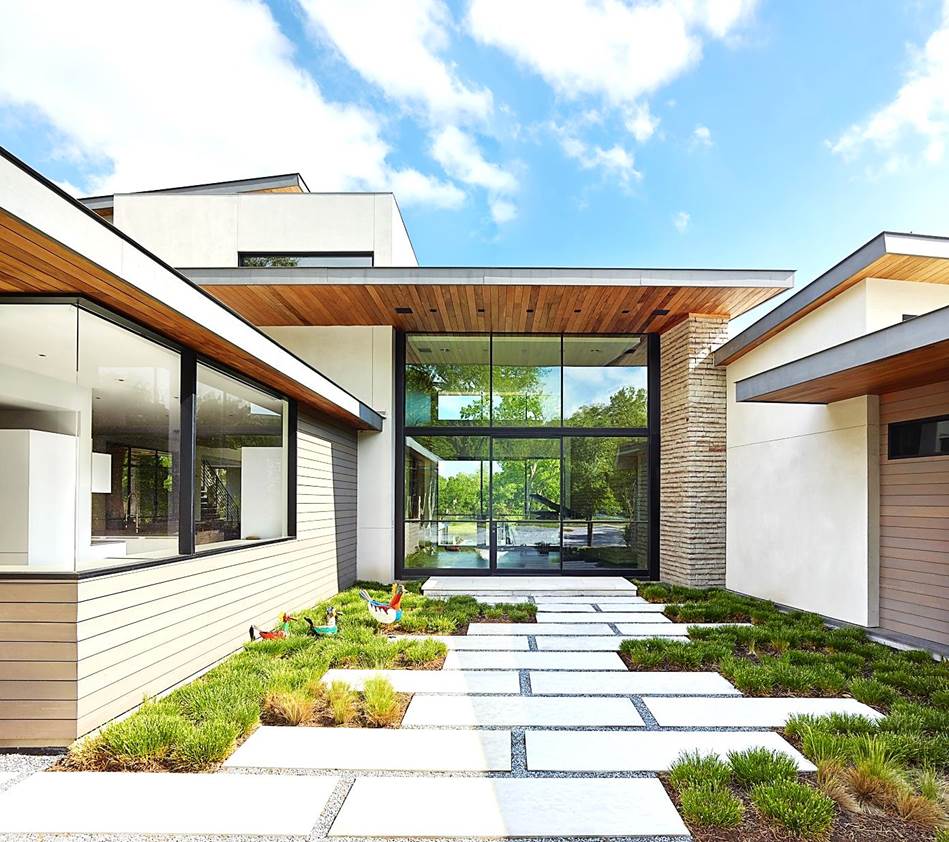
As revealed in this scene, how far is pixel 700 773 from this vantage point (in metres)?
3.49

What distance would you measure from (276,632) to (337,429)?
13.6 feet

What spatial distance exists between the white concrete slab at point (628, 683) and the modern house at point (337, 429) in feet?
8.75

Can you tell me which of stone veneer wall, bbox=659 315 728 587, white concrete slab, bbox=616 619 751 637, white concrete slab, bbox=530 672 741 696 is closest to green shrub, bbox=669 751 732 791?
white concrete slab, bbox=530 672 741 696

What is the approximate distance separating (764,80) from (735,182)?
14.4 feet

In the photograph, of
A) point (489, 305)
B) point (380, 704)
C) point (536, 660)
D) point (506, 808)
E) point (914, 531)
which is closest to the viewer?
point (506, 808)

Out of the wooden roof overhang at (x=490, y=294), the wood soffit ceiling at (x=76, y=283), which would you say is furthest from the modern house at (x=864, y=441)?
the wood soffit ceiling at (x=76, y=283)

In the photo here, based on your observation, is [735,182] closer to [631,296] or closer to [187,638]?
[631,296]

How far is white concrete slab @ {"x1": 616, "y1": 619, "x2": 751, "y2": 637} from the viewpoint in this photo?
740 centimetres

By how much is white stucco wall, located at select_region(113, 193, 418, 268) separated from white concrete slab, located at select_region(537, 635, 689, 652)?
6.99m

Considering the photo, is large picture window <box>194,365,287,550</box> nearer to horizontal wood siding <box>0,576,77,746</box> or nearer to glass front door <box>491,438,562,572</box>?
horizontal wood siding <box>0,576,77,746</box>

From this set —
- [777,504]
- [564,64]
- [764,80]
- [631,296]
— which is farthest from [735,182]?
[777,504]

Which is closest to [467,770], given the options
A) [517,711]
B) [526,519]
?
[517,711]

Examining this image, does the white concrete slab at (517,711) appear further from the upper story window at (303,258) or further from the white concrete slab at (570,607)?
the upper story window at (303,258)

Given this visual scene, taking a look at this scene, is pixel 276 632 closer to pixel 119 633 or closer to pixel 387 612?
pixel 387 612
